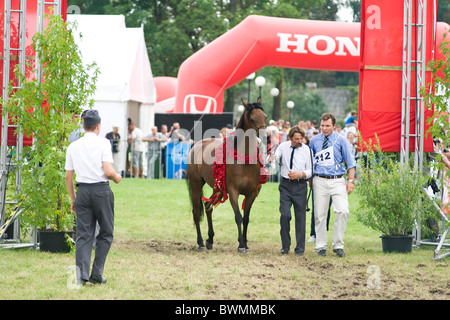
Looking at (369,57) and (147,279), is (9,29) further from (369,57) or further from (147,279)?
(369,57)

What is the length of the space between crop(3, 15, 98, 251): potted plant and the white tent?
1307cm

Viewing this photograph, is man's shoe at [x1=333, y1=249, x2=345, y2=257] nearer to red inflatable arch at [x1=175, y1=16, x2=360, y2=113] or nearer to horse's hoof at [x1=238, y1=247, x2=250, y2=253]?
horse's hoof at [x1=238, y1=247, x2=250, y2=253]

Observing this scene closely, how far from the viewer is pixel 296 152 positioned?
10195 millimetres

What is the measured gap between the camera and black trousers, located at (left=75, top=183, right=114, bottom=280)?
7106mm

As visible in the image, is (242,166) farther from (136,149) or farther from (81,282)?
(136,149)

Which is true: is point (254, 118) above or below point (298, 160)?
above

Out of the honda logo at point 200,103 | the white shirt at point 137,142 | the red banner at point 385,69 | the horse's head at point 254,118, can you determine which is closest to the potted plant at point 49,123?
the horse's head at point 254,118

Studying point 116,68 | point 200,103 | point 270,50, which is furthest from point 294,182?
point 116,68

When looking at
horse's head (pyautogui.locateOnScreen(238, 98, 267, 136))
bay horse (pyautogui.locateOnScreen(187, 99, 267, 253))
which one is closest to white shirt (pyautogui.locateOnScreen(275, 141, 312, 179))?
bay horse (pyautogui.locateOnScreen(187, 99, 267, 253))

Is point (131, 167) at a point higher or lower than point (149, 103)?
lower

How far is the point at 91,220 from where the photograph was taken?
23.7 ft

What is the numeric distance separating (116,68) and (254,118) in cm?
1468
